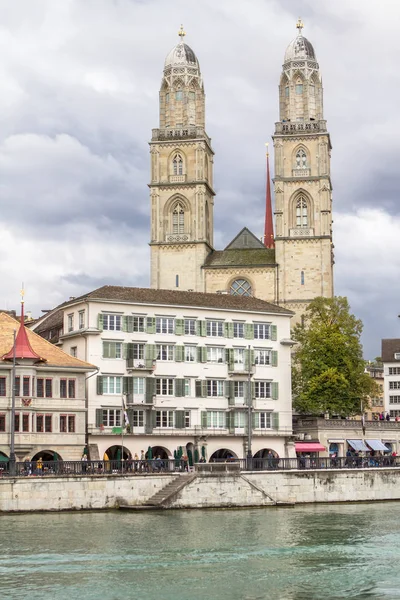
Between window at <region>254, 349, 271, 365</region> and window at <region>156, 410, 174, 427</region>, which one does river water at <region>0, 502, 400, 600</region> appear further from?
window at <region>254, 349, 271, 365</region>

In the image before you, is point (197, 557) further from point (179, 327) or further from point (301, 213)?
point (301, 213)

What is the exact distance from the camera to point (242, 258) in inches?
4737

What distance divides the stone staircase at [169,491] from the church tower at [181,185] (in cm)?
5494

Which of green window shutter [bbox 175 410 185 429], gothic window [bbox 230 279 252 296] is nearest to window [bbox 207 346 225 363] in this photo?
green window shutter [bbox 175 410 185 429]

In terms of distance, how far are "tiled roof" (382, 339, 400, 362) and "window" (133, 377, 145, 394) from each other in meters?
65.6

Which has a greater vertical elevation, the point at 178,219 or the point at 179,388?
the point at 178,219

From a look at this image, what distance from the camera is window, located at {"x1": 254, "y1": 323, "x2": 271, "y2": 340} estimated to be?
8619 centimetres

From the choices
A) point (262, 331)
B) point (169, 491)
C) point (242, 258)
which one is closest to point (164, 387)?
point (262, 331)

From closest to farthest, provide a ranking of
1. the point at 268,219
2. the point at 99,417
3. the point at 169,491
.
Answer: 1. the point at 169,491
2. the point at 99,417
3. the point at 268,219

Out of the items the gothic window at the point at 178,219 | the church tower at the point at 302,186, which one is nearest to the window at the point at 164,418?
the church tower at the point at 302,186

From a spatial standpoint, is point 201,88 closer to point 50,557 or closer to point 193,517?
point 193,517

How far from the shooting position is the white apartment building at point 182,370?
79.3m

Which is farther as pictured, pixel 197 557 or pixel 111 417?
pixel 111 417

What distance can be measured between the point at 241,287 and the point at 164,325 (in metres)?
37.1
